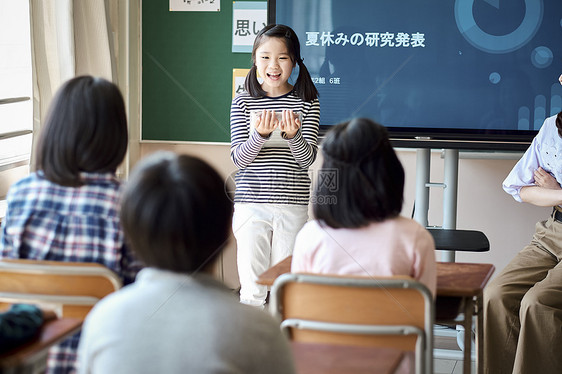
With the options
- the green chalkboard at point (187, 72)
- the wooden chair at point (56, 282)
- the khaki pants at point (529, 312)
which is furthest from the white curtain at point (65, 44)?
the khaki pants at point (529, 312)

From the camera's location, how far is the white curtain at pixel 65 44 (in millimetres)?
3105

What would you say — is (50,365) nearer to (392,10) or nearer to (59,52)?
(59,52)

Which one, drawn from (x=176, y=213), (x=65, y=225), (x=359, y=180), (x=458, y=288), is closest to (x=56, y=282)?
(x=65, y=225)

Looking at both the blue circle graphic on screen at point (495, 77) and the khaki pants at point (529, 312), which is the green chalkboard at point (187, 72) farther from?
the khaki pants at point (529, 312)

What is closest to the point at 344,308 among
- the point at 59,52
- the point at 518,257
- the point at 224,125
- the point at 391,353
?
the point at 391,353

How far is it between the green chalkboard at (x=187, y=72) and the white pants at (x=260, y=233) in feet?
4.01

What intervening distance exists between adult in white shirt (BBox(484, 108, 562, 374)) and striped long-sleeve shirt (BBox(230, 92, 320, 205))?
86cm

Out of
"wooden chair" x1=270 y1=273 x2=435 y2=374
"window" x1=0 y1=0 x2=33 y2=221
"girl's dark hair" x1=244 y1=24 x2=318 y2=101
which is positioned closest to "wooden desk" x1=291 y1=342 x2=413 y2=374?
"wooden chair" x1=270 y1=273 x2=435 y2=374

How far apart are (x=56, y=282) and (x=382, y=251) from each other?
0.77m

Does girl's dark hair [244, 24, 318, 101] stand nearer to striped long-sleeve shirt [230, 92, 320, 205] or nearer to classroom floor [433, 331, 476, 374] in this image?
striped long-sleeve shirt [230, 92, 320, 205]

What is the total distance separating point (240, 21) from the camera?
12.8ft

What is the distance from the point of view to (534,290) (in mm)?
2557

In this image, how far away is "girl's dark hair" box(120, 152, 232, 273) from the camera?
1.07 meters

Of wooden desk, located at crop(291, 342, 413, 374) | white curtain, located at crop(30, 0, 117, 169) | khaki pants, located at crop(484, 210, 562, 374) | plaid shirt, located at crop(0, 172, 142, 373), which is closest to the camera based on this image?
wooden desk, located at crop(291, 342, 413, 374)
